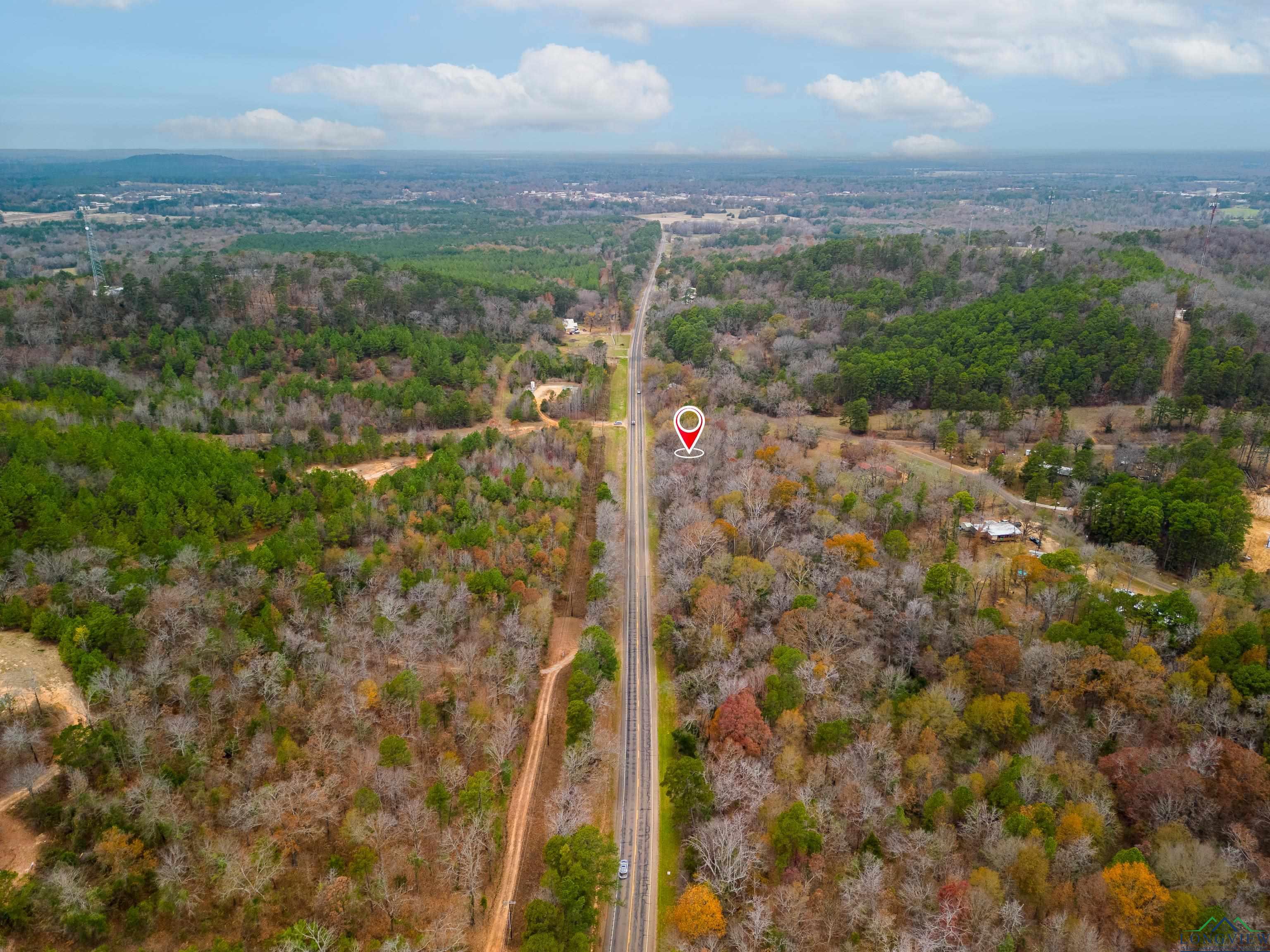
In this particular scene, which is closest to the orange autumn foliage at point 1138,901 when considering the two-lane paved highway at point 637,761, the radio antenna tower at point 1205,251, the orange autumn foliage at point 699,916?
the orange autumn foliage at point 699,916

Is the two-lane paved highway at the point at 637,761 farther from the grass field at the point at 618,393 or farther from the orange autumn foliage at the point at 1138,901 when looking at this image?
the grass field at the point at 618,393

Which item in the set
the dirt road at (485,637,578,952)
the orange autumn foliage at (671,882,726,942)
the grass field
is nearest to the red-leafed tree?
the orange autumn foliage at (671,882,726,942)

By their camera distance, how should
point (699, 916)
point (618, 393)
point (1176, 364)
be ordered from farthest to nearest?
point (618, 393)
point (1176, 364)
point (699, 916)

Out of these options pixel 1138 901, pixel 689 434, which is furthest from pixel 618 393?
pixel 1138 901

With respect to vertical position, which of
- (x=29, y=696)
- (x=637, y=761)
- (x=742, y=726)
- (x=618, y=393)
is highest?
(x=618, y=393)

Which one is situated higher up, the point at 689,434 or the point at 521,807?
the point at 689,434

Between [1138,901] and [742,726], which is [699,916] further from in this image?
[1138,901]

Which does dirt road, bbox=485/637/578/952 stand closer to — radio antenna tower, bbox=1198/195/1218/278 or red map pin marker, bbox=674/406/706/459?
→ red map pin marker, bbox=674/406/706/459

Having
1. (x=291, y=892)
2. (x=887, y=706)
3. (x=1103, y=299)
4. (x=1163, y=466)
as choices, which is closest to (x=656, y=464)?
(x=887, y=706)

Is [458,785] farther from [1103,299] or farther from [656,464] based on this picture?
[1103,299]
